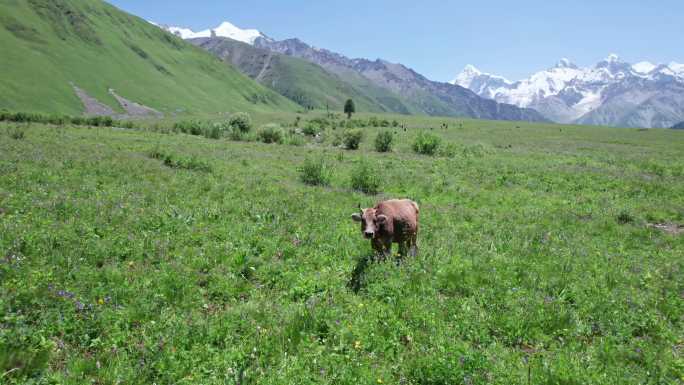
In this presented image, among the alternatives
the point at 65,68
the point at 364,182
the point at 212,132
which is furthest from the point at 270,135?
the point at 65,68

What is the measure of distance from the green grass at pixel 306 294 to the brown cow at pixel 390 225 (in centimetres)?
76

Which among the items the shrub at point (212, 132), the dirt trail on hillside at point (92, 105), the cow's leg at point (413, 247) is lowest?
the cow's leg at point (413, 247)

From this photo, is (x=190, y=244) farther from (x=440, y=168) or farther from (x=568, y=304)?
(x=440, y=168)

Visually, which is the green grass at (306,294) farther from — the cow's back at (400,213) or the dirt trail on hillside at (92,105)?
the dirt trail on hillside at (92,105)

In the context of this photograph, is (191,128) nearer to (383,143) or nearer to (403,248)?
(383,143)

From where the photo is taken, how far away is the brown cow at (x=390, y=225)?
9648 millimetres

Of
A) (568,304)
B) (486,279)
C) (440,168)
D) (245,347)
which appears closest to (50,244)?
(245,347)

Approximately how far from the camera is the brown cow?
965 centimetres

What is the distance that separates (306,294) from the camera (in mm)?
8727

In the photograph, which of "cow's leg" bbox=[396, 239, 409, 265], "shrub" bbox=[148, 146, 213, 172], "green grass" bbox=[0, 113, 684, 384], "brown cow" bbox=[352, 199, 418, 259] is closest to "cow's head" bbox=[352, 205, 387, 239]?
"brown cow" bbox=[352, 199, 418, 259]

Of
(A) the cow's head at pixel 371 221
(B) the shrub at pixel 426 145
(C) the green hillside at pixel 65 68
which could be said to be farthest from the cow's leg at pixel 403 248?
(C) the green hillside at pixel 65 68

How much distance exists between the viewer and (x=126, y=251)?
31.6 feet

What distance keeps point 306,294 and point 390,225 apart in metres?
2.99

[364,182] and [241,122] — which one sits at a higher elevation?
[241,122]
